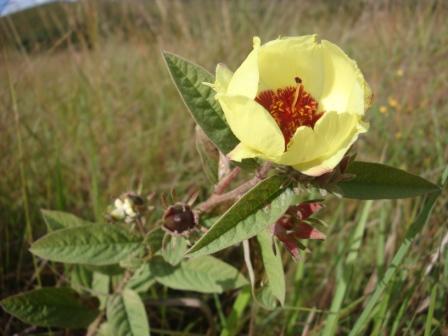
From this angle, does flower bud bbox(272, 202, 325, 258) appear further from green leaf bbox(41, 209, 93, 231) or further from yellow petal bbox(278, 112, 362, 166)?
green leaf bbox(41, 209, 93, 231)

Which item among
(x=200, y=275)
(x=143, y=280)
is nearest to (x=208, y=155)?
(x=200, y=275)

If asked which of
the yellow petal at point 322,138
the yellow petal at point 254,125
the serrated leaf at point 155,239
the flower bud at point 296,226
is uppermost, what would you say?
the yellow petal at point 254,125

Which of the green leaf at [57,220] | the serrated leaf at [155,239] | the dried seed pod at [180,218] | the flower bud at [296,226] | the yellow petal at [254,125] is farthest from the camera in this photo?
the green leaf at [57,220]

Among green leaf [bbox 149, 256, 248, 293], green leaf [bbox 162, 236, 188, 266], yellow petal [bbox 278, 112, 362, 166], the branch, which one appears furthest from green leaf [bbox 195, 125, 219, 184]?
yellow petal [bbox 278, 112, 362, 166]

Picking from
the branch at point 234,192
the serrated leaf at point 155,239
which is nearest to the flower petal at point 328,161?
the branch at point 234,192

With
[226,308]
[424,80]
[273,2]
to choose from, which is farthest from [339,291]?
[273,2]

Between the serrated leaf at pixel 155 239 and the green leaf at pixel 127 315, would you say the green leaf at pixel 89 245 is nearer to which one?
the serrated leaf at pixel 155 239

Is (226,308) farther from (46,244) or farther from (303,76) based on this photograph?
(303,76)
